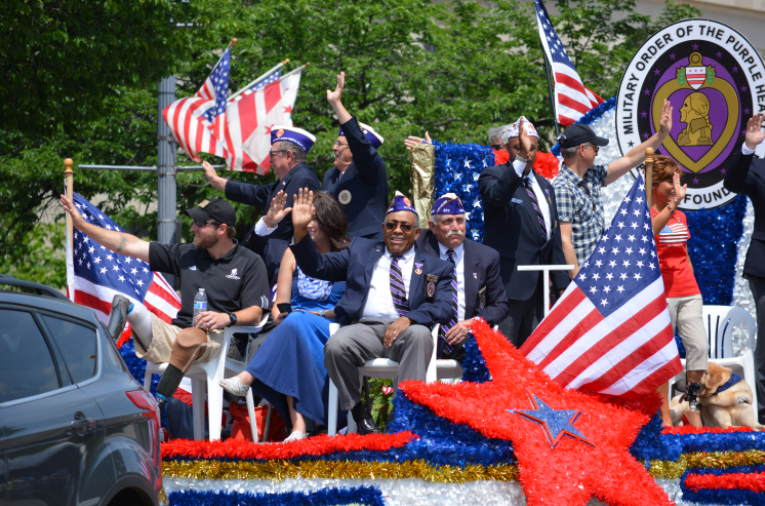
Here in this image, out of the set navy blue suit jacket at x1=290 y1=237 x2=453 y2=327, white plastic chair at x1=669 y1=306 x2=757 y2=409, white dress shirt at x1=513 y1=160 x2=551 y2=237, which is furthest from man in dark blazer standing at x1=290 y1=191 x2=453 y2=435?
white plastic chair at x1=669 y1=306 x2=757 y2=409

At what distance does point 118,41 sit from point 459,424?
243 inches

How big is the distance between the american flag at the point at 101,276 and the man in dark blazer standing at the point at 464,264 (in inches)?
91.6

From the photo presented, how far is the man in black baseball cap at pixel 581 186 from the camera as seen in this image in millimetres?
6250

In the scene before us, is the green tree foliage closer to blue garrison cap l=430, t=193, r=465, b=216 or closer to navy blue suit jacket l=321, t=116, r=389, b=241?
navy blue suit jacket l=321, t=116, r=389, b=241

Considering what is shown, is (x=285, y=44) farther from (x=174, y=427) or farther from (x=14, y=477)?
(x=14, y=477)

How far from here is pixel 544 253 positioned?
20.6ft

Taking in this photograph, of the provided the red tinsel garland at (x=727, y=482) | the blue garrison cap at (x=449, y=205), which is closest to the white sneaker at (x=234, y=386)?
the blue garrison cap at (x=449, y=205)

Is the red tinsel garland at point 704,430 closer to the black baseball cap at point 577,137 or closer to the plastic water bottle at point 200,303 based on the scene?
the black baseball cap at point 577,137

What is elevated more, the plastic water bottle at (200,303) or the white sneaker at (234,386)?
the plastic water bottle at (200,303)

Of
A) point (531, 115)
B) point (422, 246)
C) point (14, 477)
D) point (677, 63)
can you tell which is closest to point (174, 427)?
point (422, 246)

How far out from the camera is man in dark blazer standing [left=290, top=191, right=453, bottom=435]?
5277mm

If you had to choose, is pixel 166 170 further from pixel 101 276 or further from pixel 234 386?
pixel 234 386

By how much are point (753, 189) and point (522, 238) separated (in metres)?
1.74

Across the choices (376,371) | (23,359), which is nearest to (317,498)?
(376,371)
